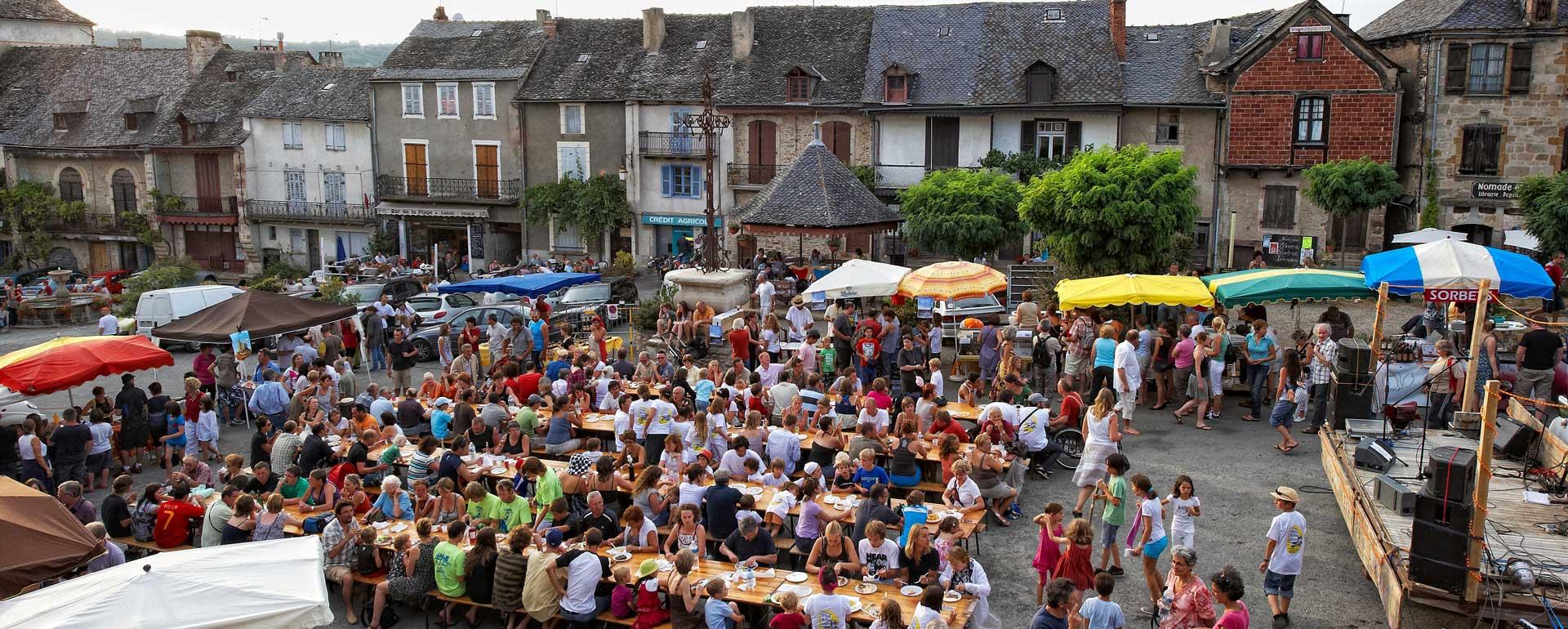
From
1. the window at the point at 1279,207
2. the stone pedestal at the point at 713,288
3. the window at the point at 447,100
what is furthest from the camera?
the window at the point at 447,100

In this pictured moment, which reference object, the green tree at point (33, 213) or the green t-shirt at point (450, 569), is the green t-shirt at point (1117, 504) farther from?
the green tree at point (33, 213)

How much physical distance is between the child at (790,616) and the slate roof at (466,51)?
33.6 metres

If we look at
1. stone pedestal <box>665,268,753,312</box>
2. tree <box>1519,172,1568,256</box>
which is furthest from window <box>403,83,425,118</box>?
tree <box>1519,172,1568,256</box>

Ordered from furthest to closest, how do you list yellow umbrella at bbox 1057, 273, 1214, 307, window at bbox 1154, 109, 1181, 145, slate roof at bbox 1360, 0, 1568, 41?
window at bbox 1154, 109, 1181, 145
slate roof at bbox 1360, 0, 1568, 41
yellow umbrella at bbox 1057, 273, 1214, 307

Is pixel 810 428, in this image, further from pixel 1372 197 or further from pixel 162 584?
pixel 1372 197

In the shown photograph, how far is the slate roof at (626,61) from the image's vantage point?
38.4m

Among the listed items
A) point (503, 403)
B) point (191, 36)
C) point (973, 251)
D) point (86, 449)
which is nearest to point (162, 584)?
point (503, 403)

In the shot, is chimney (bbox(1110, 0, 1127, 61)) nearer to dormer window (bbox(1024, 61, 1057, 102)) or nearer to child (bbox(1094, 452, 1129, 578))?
dormer window (bbox(1024, 61, 1057, 102))

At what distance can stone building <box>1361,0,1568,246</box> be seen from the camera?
3008 centimetres

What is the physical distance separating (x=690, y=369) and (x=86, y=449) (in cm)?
808

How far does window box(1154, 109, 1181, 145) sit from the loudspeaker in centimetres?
2609

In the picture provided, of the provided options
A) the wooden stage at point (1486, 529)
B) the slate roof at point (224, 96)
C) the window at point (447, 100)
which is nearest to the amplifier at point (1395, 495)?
the wooden stage at point (1486, 529)

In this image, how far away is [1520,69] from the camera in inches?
1193

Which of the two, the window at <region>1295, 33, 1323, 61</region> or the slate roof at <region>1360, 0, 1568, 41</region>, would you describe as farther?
the window at <region>1295, 33, 1323, 61</region>
